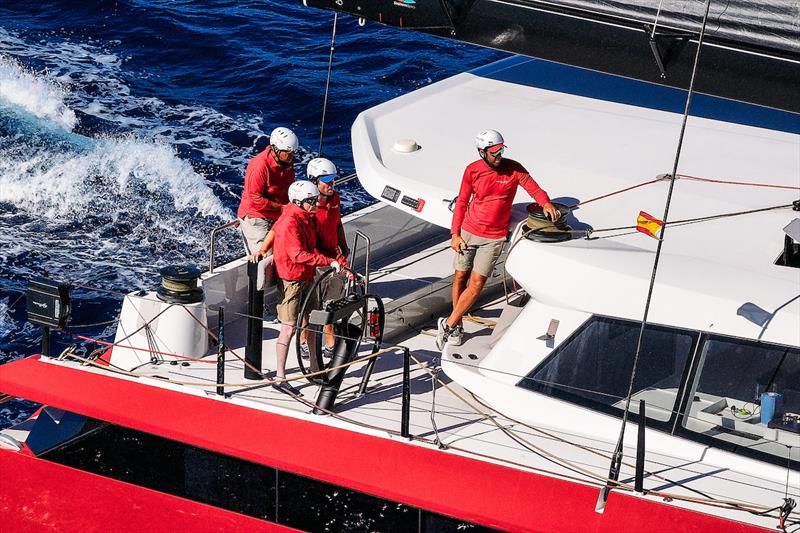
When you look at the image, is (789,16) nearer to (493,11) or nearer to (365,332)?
(493,11)

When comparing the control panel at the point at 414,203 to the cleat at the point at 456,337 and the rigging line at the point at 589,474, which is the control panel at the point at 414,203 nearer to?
the cleat at the point at 456,337

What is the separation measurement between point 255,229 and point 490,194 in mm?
1747

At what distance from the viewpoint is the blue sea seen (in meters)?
12.2

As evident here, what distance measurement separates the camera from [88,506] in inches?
265

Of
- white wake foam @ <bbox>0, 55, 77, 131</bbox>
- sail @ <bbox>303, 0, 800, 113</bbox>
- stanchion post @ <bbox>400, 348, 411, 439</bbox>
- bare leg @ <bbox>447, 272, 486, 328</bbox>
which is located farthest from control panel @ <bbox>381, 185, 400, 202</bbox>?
white wake foam @ <bbox>0, 55, 77, 131</bbox>

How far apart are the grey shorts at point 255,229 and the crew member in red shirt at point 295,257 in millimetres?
796

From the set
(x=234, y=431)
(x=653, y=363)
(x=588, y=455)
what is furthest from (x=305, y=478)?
(x=653, y=363)

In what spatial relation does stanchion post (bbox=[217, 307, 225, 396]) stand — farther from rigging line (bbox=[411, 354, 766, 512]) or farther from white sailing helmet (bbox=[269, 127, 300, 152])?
white sailing helmet (bbox=[269, 127, 300, 152])

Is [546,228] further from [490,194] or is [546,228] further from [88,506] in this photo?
[88,506]

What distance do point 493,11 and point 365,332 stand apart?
8.01 feet

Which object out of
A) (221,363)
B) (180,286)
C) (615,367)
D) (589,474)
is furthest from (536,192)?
(180,286)

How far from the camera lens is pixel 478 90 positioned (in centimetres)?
912

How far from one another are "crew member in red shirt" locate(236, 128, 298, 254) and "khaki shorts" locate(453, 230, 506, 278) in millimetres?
1363

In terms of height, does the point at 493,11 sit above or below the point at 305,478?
above
